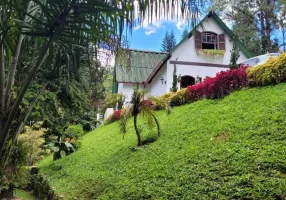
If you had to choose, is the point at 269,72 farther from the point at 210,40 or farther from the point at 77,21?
the point at 210,40

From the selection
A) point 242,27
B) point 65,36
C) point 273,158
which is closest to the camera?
point 65,36

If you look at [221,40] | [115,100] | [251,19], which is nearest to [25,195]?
[115,100]

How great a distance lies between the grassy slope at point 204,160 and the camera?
3938 mm

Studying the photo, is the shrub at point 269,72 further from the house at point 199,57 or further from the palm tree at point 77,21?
the house at point 199,57

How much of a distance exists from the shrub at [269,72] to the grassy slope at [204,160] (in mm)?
320

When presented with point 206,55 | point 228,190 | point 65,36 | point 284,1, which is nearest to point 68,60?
point 65,36

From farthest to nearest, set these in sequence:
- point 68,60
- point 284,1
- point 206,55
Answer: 1. point 206,55
2. point 284,1
3. point 68,60

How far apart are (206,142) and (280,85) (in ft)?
9.83

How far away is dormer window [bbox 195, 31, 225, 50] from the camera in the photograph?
58.0ft

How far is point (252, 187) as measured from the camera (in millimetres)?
3629

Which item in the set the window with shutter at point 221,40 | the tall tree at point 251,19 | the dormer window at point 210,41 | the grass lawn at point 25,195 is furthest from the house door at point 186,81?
the grass lawn at point 25,195

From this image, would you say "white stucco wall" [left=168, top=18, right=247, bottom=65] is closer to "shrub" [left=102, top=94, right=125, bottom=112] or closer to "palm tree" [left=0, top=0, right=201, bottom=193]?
"shrub" [left=102, top=94, right=125, bottom=112]

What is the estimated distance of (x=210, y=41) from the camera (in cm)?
1809

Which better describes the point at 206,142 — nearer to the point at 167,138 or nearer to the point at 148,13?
the point at 167,138
